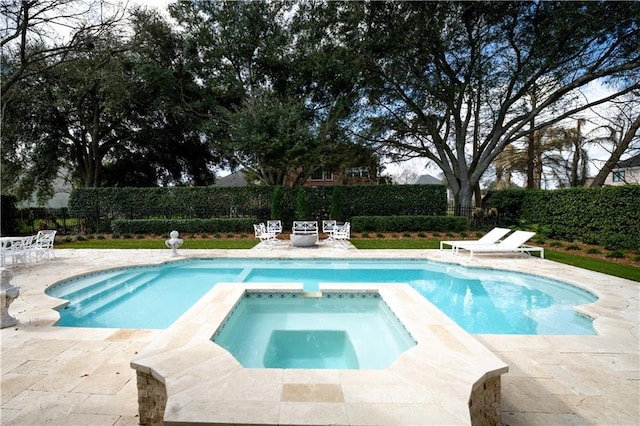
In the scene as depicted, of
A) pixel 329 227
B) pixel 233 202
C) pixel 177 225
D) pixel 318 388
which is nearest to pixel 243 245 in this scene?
pixel 329 227

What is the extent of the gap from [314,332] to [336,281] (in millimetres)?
3271

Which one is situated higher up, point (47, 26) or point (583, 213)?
point (47, 26)

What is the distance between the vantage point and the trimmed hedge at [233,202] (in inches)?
680

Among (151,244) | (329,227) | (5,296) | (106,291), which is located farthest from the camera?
(329,227)

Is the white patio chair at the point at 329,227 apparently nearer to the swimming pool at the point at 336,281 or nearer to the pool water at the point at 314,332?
the swimming pool at the point at 336,281

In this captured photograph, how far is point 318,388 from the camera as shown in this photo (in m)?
2.53

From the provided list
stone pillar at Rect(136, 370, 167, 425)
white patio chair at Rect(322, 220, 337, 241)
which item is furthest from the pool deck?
white patio chair at Rect(322, 220, 337, 241)

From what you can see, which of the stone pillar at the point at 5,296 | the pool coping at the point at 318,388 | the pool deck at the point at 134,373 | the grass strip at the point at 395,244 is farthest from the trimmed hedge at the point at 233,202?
the pool coping at the point at 318,388

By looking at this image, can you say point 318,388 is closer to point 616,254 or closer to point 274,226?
point 274,226

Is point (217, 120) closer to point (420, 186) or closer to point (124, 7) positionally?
point (124, 7)

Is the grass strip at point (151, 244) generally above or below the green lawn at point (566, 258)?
above

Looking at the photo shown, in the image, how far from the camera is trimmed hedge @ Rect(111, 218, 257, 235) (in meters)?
15.8

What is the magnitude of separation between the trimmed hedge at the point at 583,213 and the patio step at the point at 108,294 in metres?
15.6

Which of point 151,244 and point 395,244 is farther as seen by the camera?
point 151,244
